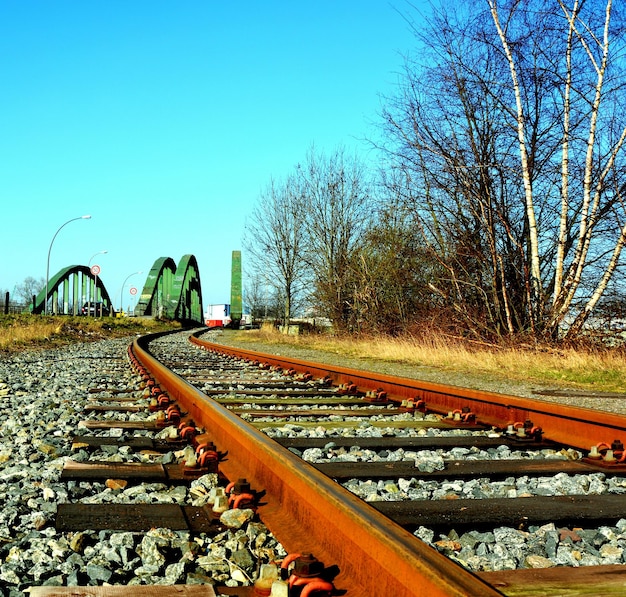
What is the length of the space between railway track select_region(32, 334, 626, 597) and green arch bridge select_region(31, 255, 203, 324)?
4105cm

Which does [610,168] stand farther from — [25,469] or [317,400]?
[25,469]

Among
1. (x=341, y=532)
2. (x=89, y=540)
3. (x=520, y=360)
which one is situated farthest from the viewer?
(x=520, y=360)

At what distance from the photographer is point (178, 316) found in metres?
66.2

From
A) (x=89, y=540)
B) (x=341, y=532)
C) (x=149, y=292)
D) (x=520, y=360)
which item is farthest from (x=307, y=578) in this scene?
(x=149, y=292)

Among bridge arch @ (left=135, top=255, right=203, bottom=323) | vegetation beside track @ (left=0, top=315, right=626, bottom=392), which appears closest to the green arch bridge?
bridge arch @ (left=135, top=255, right=203, bottom=323)

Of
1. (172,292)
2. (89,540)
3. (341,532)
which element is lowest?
(89,540)

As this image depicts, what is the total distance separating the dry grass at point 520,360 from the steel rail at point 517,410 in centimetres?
284

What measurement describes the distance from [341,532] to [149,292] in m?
58.2

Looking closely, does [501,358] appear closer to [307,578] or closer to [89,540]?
[89,540]

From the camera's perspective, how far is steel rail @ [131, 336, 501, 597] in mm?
1514

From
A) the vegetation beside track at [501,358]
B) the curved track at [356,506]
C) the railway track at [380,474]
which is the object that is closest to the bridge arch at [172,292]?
the vegetation beside track at [501,358]

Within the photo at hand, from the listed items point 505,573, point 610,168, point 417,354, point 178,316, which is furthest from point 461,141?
point 178,316

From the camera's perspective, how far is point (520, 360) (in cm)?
1105

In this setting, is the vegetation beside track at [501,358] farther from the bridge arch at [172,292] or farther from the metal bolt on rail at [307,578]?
the bridge arch at [172,292]
